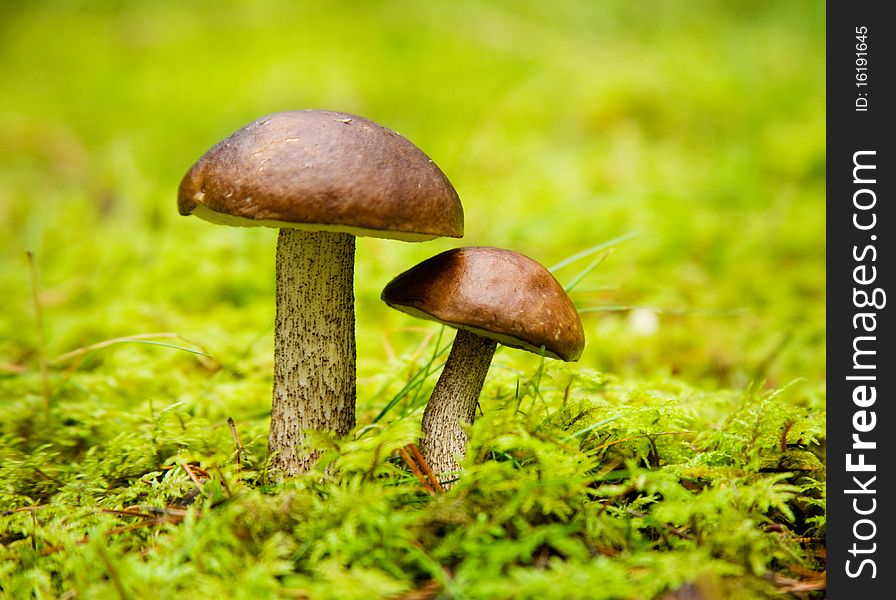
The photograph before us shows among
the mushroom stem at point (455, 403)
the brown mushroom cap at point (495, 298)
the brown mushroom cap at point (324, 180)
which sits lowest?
the mushroom stem at point (455, 403)

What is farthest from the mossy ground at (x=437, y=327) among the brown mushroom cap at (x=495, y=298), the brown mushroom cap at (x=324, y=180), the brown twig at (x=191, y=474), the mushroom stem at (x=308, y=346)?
the brown mushroom cap at (x=324, y=180)

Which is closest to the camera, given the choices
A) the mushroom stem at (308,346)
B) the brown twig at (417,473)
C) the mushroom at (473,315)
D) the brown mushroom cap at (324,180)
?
the brown mushroom cap at (324,180)

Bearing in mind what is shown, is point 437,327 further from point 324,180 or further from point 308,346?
point 324,180

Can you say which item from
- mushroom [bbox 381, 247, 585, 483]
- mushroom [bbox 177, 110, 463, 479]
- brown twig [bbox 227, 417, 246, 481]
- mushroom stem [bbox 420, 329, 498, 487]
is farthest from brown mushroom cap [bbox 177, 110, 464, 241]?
brown twig [bbox 227, 417, 246, 481]

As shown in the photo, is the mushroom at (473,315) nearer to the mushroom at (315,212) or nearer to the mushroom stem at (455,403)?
the mushroom stem at (455,403)

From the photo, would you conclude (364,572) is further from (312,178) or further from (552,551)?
(312,178)

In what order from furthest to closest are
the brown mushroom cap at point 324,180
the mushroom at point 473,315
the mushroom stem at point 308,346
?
the mushroom stem at point 308,346 → the mushroom at point 473,315 → the brown mushroom cap at point 324,180
